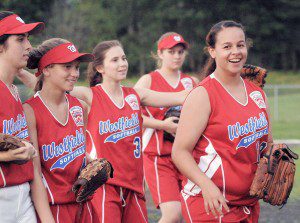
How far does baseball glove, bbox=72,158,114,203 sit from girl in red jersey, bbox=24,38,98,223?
84mm

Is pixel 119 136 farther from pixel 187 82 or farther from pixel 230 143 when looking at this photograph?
pixel 187 82

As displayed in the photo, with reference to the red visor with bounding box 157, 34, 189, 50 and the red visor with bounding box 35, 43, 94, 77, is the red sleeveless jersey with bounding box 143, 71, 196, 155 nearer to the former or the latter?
the red visor with bounding box 157, 34, 189, 50

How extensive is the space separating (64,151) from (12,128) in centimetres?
57

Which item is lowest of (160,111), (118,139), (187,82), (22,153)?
(160,111)

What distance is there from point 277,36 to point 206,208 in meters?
53.6

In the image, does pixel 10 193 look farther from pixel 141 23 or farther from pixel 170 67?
pixel 141 23

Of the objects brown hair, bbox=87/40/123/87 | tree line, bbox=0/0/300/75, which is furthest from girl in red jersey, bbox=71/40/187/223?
tree line, bbox=0/0/300/75

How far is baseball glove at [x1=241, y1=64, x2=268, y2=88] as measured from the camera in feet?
19.2

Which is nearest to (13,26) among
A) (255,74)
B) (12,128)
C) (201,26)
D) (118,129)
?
(12,128)

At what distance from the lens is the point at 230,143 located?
15.8 feet

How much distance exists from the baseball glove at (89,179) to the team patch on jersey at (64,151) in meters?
0.13

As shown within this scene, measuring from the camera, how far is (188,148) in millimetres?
4816

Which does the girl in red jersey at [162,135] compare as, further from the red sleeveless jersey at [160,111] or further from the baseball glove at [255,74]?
the baseball glove at [255,74]

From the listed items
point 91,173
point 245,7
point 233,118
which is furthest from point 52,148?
point 245,7
